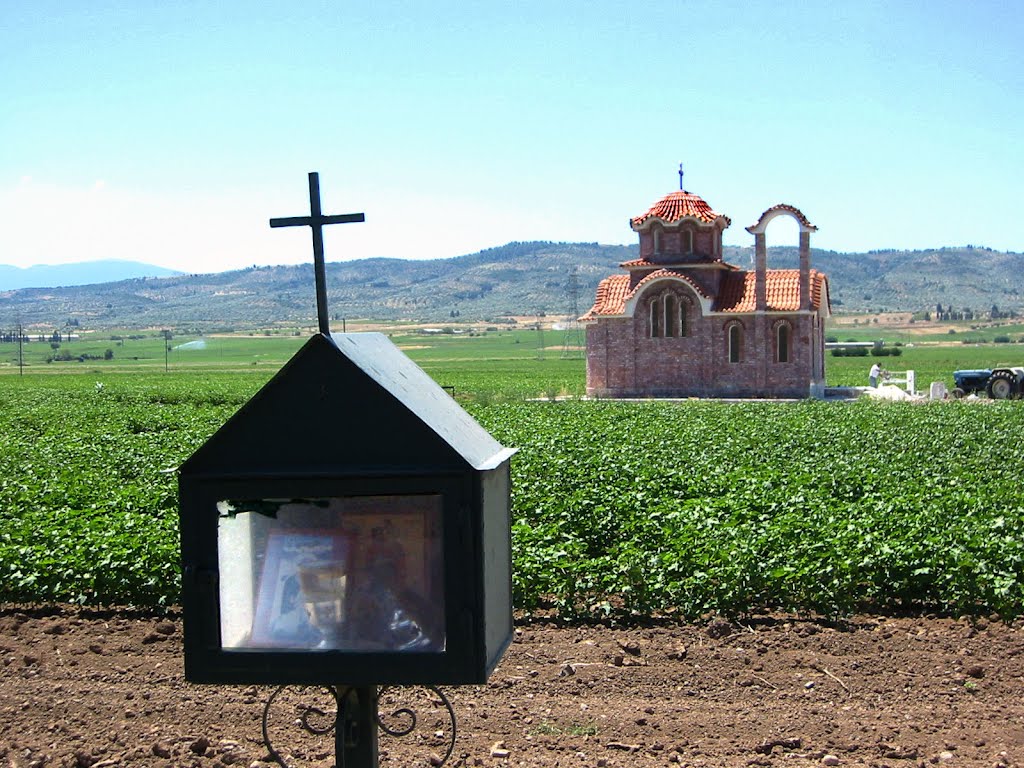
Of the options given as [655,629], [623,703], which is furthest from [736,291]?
[623,703]

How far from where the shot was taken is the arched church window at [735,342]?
4409 cm

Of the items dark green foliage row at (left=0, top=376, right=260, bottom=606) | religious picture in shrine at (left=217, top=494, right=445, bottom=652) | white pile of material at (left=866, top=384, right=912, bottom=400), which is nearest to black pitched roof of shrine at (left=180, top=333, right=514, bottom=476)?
religious picture in shrine at (left=217, top=494, right=445, bottom=652)

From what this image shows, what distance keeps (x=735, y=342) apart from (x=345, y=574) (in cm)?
4172

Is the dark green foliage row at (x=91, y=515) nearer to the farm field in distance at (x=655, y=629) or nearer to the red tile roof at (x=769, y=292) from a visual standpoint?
the farm field in distance at (x=655, y=629)

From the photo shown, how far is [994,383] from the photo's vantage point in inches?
1727

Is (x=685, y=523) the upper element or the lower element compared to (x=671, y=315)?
lower

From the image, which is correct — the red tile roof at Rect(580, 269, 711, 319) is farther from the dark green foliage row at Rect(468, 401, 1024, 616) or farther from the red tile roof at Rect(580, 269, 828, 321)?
the dark green foliage row at Rect(468, 401, 1024, 616)

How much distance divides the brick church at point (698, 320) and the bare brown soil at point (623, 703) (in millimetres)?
35030

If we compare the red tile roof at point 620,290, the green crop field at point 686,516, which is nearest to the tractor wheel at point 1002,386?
the red tile roof at point 620,290

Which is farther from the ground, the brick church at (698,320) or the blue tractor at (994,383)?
the brick church at (698,320)

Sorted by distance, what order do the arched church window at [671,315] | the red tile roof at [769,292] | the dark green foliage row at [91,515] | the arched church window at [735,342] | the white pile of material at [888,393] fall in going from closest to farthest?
the dark green foliage row at [91,515] → the white pile of material at [888,393] → the red tile roof at [769,292] → the arched church window at [735,342] → the arched church window at [671,315]

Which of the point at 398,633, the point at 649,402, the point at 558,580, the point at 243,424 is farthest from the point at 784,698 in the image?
the point at 649,402

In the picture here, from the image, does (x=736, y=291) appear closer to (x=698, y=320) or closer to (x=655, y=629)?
A: (x=698, y=320)

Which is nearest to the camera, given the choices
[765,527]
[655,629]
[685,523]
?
[655,629]
